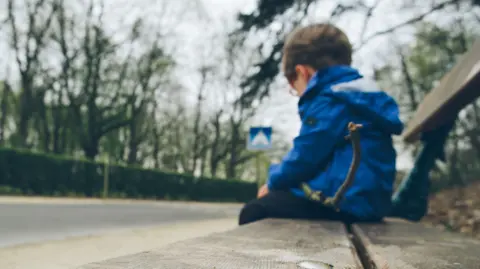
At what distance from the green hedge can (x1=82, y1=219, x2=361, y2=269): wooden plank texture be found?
16232 millimetres

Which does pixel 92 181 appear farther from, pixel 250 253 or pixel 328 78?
pixel 250 253

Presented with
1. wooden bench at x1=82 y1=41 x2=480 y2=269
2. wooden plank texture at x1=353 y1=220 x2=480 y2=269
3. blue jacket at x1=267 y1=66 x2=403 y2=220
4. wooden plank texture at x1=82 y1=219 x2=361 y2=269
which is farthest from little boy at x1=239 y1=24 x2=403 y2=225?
wooden plank texture at x1=82 y1=219 x2=361 y2=269

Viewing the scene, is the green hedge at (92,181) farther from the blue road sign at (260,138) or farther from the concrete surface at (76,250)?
the concrete surface at (76,250)

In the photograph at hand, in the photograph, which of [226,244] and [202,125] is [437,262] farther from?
[202,125]

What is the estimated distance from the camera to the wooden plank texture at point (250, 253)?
2.63ft

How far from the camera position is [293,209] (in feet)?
6.90

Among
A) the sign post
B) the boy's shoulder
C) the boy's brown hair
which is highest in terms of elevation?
the sign post

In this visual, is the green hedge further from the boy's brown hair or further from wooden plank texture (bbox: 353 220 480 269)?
wooden plank texture (bbox: 353 220 480 269)

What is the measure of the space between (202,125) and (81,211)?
27261 mm

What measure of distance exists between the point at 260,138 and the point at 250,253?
1250cm

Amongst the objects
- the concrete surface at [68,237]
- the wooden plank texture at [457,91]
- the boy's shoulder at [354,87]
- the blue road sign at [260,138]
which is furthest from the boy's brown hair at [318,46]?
the blue road sign at [260,138]

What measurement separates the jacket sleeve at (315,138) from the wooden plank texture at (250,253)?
56 centimetres

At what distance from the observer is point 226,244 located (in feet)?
3.65

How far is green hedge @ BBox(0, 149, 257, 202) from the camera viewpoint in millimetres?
15836
